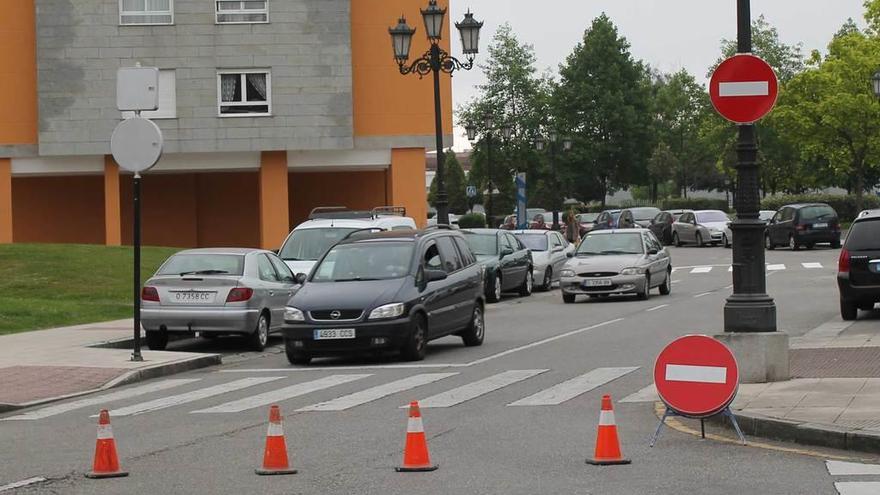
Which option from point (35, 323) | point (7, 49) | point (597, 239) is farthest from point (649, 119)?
point (35, 323)

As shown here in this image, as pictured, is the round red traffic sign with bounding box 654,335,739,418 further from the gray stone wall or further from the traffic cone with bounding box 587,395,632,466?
the gray stone wall

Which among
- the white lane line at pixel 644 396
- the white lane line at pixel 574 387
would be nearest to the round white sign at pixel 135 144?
the white lane line at pixel 574 387

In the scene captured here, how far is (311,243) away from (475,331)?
633 centimetres

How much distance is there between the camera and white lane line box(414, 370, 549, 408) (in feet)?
45.8

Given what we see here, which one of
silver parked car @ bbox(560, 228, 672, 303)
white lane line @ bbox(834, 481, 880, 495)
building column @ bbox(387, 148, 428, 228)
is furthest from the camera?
building column @ bbox(387, 148, 428, 228)

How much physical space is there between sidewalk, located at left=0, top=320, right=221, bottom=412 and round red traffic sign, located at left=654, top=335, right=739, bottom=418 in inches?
270

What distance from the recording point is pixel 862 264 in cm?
2109

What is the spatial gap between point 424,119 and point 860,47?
34.3 metres

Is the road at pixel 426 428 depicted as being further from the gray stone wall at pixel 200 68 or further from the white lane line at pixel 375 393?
the gray stone wall at pixel 200 68

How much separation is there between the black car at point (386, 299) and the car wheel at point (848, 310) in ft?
18.0

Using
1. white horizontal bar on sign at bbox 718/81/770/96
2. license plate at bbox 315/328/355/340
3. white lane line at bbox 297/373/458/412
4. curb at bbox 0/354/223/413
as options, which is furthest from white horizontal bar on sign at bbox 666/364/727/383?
license plate at bbox 315/328/355/340

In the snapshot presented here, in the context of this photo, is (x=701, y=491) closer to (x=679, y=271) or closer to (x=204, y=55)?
(x=679, y=271)

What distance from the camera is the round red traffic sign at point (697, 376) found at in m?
10.8

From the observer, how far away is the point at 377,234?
20.2 meters
